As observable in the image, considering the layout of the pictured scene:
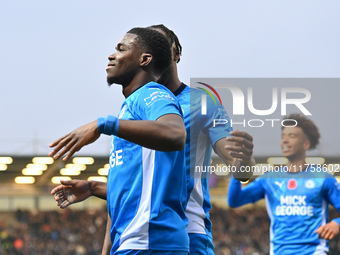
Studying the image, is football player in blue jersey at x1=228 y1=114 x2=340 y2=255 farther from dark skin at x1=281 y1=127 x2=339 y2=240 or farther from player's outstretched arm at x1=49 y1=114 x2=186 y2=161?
player's outstretched arm at x1=49 y1=114 x2=186 y2=161

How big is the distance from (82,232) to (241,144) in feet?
94.8

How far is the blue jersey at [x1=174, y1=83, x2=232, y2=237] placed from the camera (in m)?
4.26

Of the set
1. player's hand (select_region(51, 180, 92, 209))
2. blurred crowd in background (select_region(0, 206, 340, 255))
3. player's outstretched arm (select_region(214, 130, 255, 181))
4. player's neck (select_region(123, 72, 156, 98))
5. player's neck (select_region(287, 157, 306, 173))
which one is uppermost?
player's neck (select_region(123, 72, 156, 98))

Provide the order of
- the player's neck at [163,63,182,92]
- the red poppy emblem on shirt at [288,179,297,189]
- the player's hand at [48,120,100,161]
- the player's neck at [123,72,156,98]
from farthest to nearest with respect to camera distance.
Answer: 1. the red poppy emblem on shirt at [288,179,297,189]
2. the player's neck at [163,63,182,92]
3. the player's neck at [123,72,156,98]
4. the player's hand at [48,120,100,161]

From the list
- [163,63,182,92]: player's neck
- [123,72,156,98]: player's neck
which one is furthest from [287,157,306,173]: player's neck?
[123,72,156,98]: player's neck

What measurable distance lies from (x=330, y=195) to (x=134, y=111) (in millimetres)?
4636

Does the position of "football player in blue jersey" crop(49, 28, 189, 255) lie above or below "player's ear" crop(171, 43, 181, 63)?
below

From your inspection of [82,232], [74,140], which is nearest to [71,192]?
[74,140]

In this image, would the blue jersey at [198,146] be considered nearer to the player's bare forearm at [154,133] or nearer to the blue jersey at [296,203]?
the player's bare forearm at [154,133]

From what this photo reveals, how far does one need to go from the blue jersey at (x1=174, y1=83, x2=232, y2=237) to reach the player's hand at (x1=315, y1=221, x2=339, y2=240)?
2767 mm

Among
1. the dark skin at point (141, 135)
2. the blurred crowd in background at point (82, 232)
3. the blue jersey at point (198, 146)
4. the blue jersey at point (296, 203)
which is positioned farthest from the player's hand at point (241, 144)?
the blurred crowd in background at point (82, 232)

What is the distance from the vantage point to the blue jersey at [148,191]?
10.8 ft

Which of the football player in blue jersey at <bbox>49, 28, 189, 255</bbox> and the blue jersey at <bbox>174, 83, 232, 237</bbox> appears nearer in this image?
the football player in blue jersey at <bbox>49, 28, 189, 255</bbox>

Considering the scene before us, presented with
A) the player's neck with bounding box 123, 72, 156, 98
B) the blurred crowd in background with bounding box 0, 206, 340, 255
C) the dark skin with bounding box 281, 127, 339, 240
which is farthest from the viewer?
the blurred crowd in background with bounding box 0, 206, 340, 255
